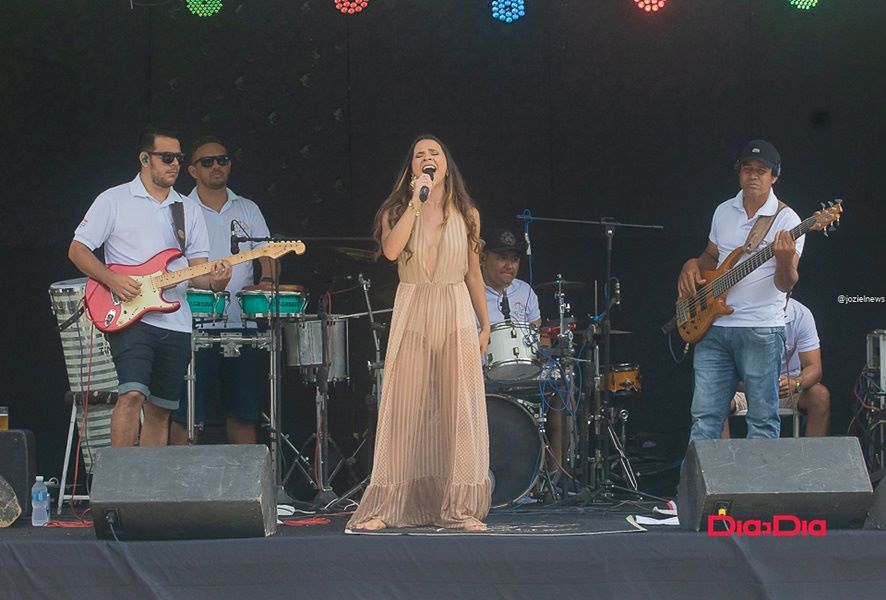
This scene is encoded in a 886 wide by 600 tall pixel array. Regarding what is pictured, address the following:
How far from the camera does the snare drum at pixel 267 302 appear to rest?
278 inches

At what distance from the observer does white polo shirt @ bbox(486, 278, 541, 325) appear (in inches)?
309

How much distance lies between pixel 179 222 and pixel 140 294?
1.64ft

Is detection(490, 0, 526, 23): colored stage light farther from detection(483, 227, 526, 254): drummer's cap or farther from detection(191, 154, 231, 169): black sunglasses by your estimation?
detection(191, 154, 231, 169): black sunglasses

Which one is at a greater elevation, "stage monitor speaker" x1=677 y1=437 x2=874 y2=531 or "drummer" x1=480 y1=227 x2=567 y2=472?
"drummer" x1=480 y1=227 x2=567 y2=472

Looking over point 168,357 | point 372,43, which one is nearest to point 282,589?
point 168,357

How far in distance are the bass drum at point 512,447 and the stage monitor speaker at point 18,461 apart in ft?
8.19

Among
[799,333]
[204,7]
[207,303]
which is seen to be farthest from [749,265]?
[204,7]

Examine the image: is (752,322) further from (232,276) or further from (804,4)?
(232,276)

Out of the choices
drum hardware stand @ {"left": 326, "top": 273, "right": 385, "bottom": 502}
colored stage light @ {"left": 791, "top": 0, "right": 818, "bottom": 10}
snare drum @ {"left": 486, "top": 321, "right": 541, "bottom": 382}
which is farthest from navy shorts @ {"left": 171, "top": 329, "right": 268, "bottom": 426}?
colored stage light @ {"left": 791, "top": 0, "right": 818, "bottom": 10}

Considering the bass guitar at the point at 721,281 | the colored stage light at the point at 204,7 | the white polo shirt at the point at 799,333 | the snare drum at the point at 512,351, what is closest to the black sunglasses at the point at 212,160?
the colored stage light at the point at 204,7

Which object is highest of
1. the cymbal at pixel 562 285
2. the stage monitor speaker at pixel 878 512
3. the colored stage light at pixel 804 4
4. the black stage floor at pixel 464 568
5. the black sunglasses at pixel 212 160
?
the colored stage light at pixel 804 4

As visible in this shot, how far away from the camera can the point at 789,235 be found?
20.2 feet

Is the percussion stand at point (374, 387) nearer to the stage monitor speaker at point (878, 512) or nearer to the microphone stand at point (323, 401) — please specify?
the microphone stand at point (323, 401)

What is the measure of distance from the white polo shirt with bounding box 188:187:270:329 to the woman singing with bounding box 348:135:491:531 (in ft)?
7.26
